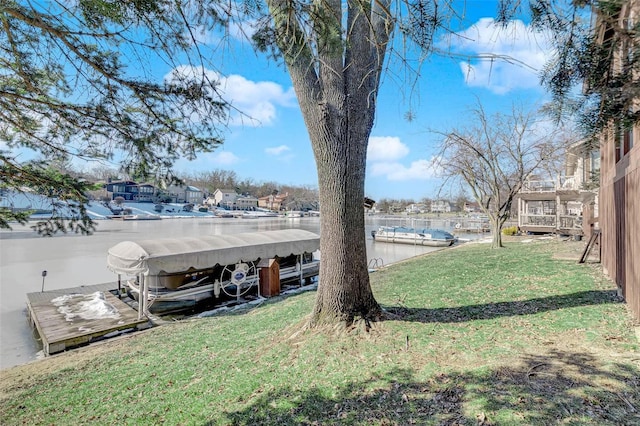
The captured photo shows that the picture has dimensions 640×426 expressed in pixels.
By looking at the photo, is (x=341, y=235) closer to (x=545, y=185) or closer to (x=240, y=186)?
(x=545, y=185)

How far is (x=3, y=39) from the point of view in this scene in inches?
117

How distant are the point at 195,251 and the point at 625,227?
8959 millimetres

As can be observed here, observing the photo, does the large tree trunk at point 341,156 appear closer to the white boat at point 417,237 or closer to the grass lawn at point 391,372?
the grass lawn at point 391,372

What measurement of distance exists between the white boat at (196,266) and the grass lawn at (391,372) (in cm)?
255

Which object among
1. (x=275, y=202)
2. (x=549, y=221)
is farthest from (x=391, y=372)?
(x=275, y=202)

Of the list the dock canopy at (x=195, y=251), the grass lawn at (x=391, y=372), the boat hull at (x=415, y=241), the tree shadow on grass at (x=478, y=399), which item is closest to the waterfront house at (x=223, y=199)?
the boat hull at (x=415, y=241)

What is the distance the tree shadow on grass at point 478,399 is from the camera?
7.72 feet

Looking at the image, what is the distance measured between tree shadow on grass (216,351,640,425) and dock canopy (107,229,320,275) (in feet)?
20.0

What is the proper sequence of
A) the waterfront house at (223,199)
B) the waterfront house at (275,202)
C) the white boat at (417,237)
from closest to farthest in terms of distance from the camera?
the white boat at (417,237), the waterfront house at (223,199), the waterfront house at (275,202)

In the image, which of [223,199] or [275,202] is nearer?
[223,199]

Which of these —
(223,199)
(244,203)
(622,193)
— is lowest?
(622,193)

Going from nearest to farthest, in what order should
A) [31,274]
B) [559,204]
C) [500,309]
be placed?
[500,309] < [31,274] < [559,204]

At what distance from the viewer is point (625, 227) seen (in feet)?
15.8

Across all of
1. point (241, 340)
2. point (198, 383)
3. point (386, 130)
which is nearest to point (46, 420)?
point (198, 383)
